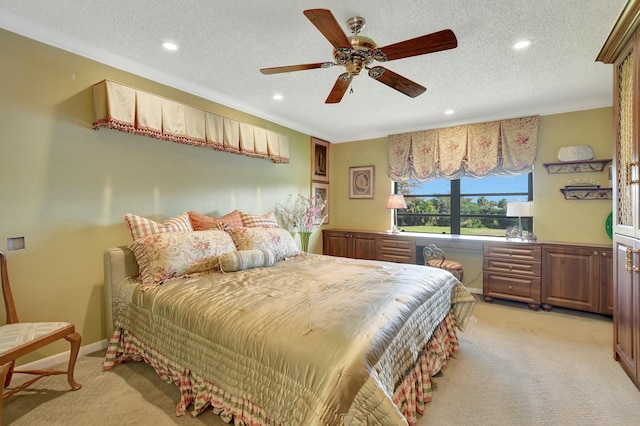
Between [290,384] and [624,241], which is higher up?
[624,241]

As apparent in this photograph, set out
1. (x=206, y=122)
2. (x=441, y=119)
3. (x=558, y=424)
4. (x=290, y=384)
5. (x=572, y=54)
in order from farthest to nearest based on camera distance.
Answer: (x=441, y=119), (x=206, y=122), (x=572, y=54), (x=558, y=424), (x=290, y=384)

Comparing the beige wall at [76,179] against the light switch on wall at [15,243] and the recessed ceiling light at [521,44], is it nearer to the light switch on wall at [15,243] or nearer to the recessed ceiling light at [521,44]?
the light switch on wall at [15,243]

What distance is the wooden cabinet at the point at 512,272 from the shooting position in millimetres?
3562

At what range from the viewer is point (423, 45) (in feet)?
5.68

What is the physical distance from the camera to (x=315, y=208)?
188 inches

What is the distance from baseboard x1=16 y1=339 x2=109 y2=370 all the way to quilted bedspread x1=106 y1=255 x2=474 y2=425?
0.46 m

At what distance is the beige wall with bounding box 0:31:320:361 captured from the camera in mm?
2109

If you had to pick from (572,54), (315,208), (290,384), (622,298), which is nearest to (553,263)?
(622,298)

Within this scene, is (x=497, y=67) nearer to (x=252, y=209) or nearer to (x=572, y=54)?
(x=572, y=54)

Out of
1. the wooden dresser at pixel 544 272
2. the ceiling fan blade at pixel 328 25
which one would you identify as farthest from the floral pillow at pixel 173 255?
the wooden dresser at pixel 544 272

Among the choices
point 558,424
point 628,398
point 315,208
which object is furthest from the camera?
point 315,208

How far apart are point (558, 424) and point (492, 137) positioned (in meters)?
3.50

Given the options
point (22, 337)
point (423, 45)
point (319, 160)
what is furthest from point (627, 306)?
point (319, 160)

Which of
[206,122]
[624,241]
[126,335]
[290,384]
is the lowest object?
[126,335]
